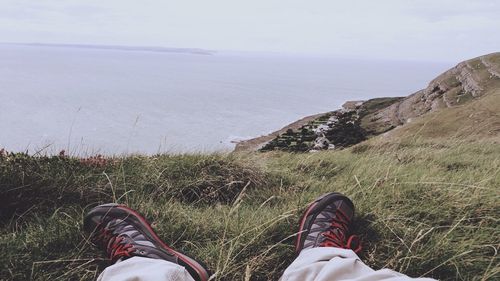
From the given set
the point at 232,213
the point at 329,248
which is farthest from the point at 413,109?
the point at 329,248

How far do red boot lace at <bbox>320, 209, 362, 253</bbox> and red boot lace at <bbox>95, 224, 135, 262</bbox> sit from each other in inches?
45.5

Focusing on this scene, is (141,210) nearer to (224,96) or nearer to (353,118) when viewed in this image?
(353,118)

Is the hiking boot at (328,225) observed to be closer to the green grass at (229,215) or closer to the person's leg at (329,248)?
the person's leg at (329,248)

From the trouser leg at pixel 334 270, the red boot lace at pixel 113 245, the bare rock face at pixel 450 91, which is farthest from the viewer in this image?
the bare rock face at pixel 450 91

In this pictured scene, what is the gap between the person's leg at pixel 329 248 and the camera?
1.95 meters

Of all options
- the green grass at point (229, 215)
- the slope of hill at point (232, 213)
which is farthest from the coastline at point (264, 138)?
the green grass at point (229, 215)

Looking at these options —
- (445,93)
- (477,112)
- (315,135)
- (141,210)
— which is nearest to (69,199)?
(141,210)

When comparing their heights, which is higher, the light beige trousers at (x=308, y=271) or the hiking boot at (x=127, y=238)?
the light beige trousers at (x=308, y=271)

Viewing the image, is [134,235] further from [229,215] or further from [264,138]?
[264,138]

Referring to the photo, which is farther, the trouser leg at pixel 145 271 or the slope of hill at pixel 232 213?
the slope of hill at pixel 232 213

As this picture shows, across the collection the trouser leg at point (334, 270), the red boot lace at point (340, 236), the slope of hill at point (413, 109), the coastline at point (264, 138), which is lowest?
the coastline at point (264, 138)

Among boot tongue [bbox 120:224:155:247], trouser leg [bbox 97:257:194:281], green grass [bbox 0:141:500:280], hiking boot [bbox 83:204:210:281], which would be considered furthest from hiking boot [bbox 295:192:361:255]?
boot tongue [bbox 120:224:155:247]

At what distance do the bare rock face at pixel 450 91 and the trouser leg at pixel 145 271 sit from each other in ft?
173

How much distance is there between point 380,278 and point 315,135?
4425cm
